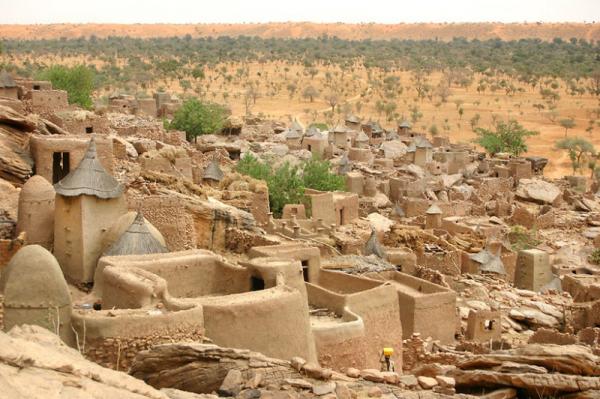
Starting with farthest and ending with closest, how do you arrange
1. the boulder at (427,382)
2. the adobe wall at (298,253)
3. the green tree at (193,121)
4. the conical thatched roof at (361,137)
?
1. the conical thatched roof at (361,137)
2. the green tree at (193,121)
3. the adobe wall at (298,253)
4. the boulder at (427,382)

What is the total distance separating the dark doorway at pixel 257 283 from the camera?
43.0 feet

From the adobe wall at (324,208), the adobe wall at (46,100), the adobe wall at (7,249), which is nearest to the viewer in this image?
the adobe wall at (7,249)

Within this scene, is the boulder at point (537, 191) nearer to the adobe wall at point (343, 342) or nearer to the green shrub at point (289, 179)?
the green shrub at point (289, 179)

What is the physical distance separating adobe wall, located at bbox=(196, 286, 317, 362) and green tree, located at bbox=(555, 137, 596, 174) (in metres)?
38.9

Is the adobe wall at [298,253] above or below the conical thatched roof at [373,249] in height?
above

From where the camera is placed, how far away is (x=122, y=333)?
10.2 m

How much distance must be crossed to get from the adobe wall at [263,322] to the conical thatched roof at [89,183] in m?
4.08

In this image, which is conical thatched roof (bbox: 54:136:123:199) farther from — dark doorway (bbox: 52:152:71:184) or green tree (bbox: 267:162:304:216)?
green tree (bbox: 267:162:304:216)

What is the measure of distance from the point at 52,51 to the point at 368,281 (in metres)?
79.9

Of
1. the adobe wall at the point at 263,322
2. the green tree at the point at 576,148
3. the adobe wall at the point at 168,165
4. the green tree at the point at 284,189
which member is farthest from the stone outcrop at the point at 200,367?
the green tree at the point at 576,148

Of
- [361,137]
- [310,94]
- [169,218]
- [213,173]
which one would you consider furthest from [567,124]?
[169,218]

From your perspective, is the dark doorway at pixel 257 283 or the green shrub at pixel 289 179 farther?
the green shrub at pixel 289 179

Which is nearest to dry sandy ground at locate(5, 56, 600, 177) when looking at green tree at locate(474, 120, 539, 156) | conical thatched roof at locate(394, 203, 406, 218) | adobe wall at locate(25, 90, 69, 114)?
green tree at locate(474, 120, 539, 156)

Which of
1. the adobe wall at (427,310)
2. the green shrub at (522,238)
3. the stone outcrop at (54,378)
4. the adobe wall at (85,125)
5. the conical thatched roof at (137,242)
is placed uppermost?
the adobe wall at (85,125)
